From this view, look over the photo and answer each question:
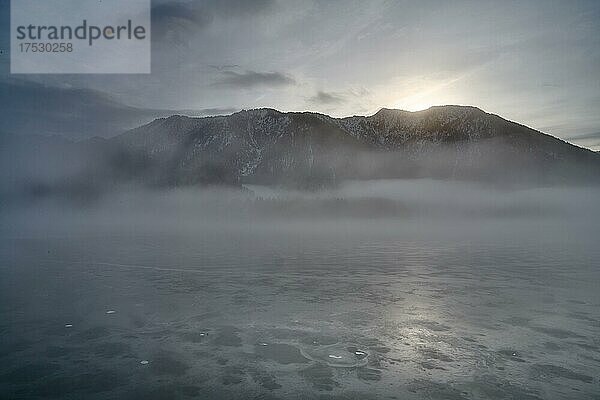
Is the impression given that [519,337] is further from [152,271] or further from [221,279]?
[152,271]

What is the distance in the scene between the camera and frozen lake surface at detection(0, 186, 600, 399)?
11.0m

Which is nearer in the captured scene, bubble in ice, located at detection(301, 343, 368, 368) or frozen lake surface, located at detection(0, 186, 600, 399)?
frozen lake surface, located at detection(0, 186, 600, 399)

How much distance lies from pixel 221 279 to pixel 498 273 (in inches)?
723

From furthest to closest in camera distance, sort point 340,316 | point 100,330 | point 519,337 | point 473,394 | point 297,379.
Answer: point 340,316 < point 100,330 < point 519,337 < point 297,379 < point 473,394

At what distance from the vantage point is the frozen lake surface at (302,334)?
431 inches

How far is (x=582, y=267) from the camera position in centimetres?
3173

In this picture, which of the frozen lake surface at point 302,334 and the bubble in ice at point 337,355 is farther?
the bubble in ice at point 337,355

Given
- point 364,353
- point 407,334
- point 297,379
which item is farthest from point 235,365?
point 407,334

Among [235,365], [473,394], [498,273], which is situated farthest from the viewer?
[498,273]

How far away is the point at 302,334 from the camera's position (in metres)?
15.3

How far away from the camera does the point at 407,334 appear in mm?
15102

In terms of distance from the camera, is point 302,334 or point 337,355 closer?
point 337,355

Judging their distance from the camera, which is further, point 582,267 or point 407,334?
point 582,267

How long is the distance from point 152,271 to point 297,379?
2168cm
